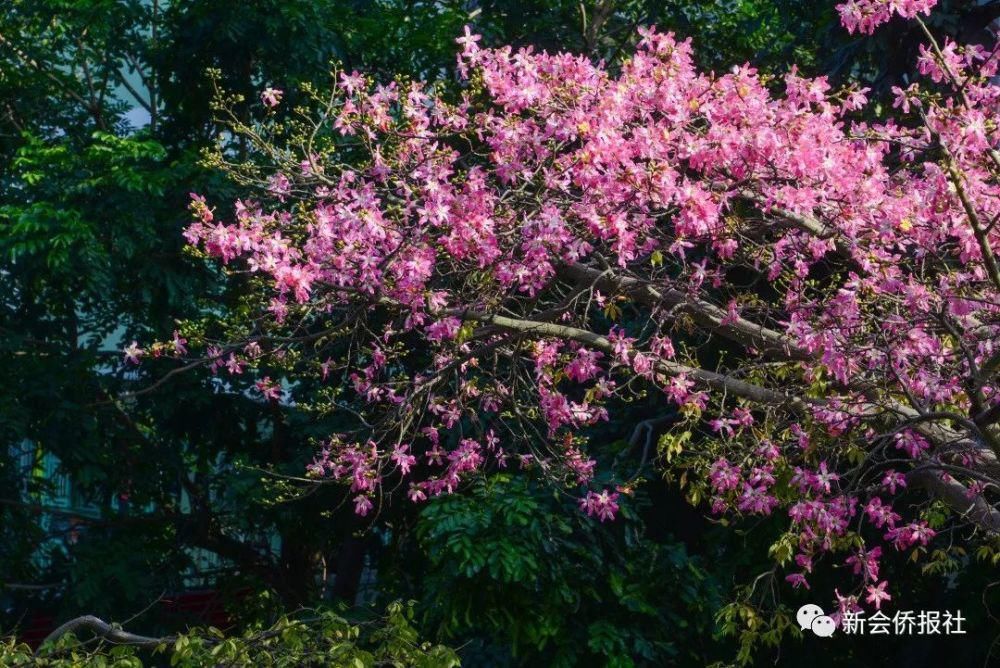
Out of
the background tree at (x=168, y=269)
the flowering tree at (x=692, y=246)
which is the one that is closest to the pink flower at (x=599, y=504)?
the flowering tree at (x=692, y=246)

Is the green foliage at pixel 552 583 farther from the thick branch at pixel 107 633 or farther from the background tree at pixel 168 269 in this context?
the thick branch at pixel 107 633

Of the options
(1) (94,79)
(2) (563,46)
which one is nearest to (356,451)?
(2) (563,46)

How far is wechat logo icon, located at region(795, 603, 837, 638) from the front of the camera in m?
9.20

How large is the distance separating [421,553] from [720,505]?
4296 mm

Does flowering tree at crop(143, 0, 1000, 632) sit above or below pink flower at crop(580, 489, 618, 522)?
above

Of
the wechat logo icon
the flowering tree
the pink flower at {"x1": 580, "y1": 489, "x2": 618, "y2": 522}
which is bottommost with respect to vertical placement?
the wechat logo icon

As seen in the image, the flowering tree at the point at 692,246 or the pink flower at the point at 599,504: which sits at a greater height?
the flowering tree at the point at 692,246

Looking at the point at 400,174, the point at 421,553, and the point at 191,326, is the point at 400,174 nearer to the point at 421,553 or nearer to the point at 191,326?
the point at 191,326

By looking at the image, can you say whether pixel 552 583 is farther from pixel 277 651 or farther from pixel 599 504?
pixel 277 651

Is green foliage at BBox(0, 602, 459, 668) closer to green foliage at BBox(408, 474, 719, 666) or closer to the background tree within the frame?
green foliage at BBox(408, 474, 719, 666)

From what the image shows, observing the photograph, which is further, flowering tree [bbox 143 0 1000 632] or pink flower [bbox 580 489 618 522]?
pink flower [bbox 580 489 618 522]

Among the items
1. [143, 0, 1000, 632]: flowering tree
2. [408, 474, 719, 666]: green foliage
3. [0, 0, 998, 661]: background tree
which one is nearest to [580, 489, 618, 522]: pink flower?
[143, 0, 1000, 632]: flowering tree

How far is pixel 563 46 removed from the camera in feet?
40.0

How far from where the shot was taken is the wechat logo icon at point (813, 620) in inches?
362
